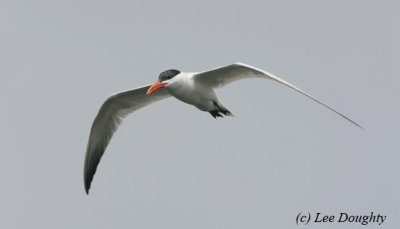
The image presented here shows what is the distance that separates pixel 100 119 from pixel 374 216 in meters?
7.85

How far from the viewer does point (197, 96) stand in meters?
18.8

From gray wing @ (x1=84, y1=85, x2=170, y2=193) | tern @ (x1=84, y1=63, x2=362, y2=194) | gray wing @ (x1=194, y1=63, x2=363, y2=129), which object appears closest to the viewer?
gray wing @ (x1=194, y1=63, x2=363, y2=129)

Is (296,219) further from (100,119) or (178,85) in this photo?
(100,119)

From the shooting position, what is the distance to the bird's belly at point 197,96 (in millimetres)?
18562

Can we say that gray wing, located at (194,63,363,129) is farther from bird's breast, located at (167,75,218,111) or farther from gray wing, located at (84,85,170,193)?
gray wing, located at (84,85,170,193)

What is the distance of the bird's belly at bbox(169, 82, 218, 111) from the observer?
18562 millimetres

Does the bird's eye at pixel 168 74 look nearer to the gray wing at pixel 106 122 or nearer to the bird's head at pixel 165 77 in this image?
the bird's head at pixel 165 77

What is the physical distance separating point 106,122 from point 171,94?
3.67 m

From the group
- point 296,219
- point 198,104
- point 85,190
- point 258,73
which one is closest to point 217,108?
point 198,104

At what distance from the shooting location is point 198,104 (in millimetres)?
19016

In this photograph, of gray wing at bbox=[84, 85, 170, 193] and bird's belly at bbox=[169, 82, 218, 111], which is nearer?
bird's belly at bbox=[169, 82, 218, 111]

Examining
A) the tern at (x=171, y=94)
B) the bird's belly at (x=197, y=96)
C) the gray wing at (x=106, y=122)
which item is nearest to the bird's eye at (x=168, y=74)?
the tern at (x=171, y=94)

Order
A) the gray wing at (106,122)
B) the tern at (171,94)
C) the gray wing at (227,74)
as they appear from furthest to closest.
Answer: the gray wing at (106,122) < the tern at (171,94) < the gray wing at (227,74)

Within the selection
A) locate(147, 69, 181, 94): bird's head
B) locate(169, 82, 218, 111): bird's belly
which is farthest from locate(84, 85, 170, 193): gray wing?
locate(147, 69, 181, 94): bird's head
